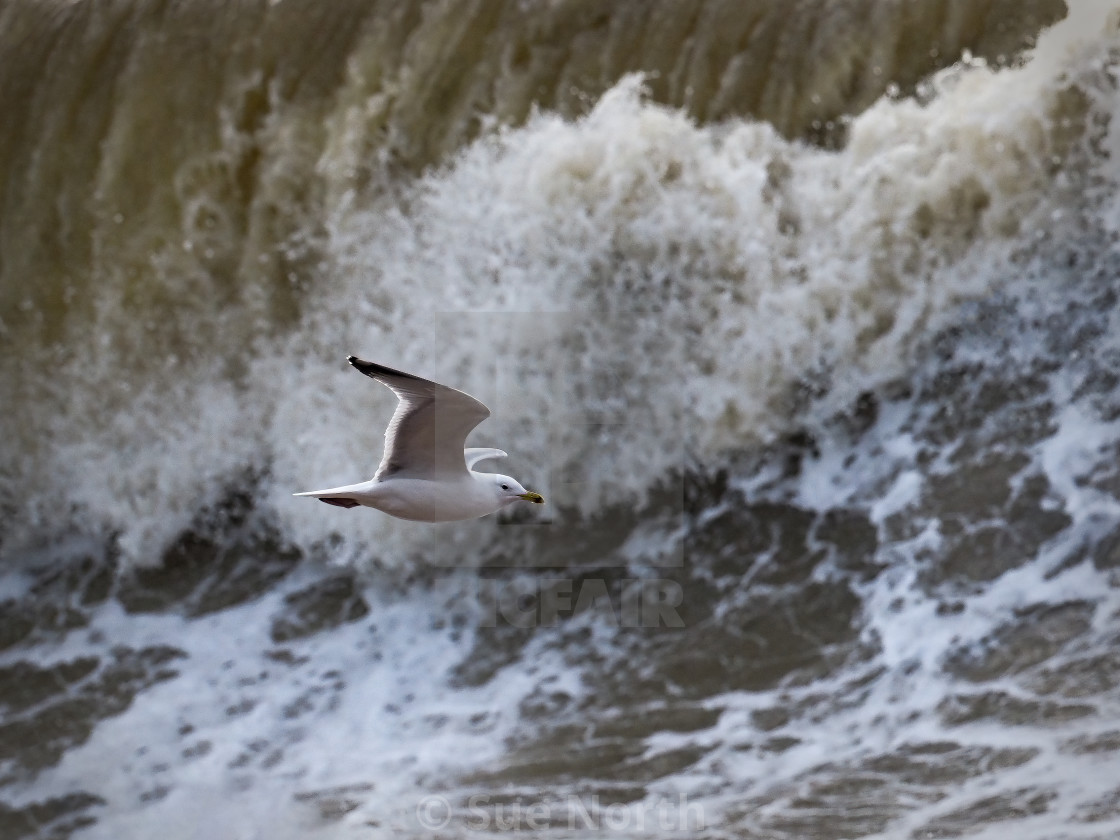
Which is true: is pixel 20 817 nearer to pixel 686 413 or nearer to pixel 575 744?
pixel 575 744

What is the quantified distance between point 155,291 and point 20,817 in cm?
323

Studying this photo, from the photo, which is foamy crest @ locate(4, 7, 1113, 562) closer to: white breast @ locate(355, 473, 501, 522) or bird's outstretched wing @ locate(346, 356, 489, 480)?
white breast @ locate(355, 473, 501, 522)

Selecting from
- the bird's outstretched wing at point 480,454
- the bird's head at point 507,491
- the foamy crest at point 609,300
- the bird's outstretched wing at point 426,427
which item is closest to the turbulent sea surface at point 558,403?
the foamy crest at point 609,300

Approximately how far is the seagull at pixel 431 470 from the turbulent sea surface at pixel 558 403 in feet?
5.21

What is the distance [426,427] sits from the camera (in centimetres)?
588

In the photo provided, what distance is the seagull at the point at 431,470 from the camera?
5711 mm

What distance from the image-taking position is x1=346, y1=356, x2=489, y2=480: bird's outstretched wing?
5.57m

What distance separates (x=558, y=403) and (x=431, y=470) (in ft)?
10.9

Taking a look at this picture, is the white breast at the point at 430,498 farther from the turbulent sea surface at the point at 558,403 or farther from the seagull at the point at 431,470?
the turbulent sea surface at the point at 558,403

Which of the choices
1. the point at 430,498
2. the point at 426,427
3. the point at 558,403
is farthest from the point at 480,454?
the point at 558,403

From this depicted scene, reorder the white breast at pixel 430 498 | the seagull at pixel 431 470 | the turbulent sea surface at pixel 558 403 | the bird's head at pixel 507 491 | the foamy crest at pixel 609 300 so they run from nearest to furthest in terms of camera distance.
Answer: the seagull at pixel 431 470 < the white breast at pixel 430 498 < the bird's head at pixel 507 491 < the turbulent sea surface at pixel 558 403 < the foamy crest at pixel 609 300

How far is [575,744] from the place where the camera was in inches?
303

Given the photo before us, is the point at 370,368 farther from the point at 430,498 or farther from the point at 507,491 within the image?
the point at 507,491

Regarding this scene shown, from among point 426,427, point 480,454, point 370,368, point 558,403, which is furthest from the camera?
point 558,403
